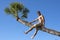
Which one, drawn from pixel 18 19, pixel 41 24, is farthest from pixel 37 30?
pixel 18 19

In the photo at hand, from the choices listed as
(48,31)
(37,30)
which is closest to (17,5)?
(37,30)

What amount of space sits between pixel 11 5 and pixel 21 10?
0.96 meters

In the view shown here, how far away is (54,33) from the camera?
1273 cm

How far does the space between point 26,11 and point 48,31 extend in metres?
4.61

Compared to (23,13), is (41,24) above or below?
below

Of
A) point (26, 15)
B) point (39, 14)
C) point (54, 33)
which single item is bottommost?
point (54, 33)

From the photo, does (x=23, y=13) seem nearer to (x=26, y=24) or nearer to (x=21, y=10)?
(x=21, y=10)

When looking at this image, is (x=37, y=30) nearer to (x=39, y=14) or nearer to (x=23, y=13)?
(x=39, y=14)

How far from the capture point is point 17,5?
55.0ft

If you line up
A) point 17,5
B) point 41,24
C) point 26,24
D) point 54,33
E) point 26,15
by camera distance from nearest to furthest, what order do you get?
point 54,33
point 41,24
point 26,24
point 17,5
point 26,15

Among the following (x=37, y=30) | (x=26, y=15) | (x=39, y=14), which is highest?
(x=26, y=15)

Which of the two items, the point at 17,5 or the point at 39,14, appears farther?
the point at 17,5

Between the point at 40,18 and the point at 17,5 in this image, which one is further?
the point at 17,5

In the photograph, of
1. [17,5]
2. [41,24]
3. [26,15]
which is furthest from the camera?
[26,15]
